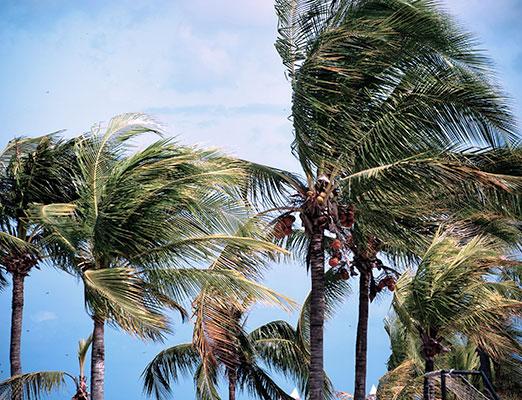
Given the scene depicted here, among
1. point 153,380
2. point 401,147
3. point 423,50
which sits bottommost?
point 153,380

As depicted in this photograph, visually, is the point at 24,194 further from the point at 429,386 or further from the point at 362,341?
the point at 429,386

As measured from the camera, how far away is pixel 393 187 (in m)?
14.9

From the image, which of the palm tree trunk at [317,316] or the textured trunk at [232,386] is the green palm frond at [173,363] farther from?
the palm tree trunk at [317,316]

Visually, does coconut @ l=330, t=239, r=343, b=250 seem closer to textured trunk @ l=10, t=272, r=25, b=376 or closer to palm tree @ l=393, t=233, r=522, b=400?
palm tree @ l=393, t=233, r=522, b=400

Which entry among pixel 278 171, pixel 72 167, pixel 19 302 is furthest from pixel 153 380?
pixel 278 171

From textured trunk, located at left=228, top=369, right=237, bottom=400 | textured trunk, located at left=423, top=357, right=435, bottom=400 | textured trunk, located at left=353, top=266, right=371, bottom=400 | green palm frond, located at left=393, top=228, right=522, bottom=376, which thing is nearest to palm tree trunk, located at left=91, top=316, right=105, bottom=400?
green palm frond, located at left=393, top=228, right=522, bottom=376

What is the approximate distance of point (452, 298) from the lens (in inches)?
578

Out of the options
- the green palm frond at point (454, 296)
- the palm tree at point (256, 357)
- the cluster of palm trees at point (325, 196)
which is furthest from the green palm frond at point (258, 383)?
the green palm frond at point (454, 296)

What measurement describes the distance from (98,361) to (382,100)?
607cm

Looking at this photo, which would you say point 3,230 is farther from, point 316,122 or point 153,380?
point 316,122

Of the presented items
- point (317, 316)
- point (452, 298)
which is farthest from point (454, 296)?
point (317, 316)

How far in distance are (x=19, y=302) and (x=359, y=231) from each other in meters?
6.78

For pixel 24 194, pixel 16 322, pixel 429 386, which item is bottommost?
pixel 429 386

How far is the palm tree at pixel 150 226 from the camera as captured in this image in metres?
14.5
